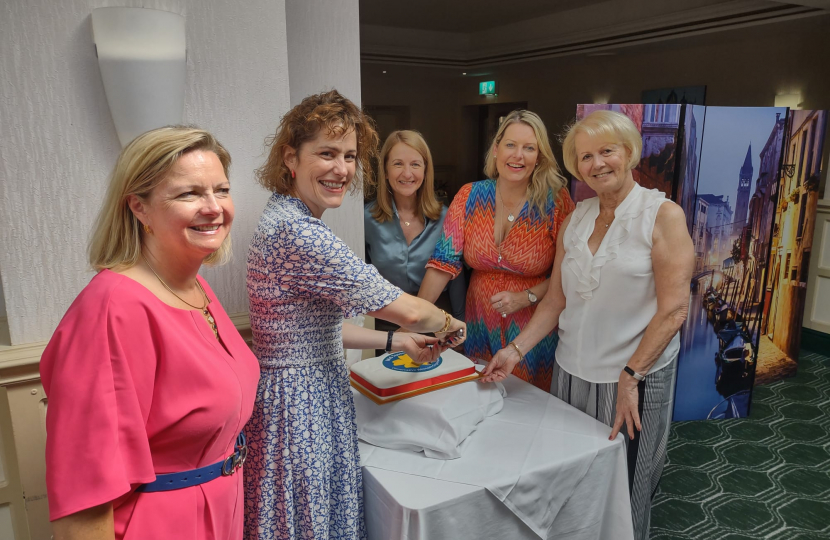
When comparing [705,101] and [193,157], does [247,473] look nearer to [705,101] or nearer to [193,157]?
[193,157]

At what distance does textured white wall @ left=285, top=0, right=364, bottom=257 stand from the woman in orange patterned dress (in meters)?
0.51

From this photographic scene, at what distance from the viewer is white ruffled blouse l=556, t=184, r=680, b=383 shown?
1.95 metres

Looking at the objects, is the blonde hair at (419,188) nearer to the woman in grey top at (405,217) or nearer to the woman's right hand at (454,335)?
the woman in grey top at (405,217)

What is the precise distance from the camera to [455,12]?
27.5ft

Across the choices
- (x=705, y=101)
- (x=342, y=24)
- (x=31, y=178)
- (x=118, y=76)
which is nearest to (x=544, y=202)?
(x=342, y=24)

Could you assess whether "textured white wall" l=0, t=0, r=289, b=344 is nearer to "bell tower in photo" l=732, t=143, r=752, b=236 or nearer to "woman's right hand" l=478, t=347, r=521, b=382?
"woman's right hand" l=478, t=347, r=521, b=382

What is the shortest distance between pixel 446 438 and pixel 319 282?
2.03ft

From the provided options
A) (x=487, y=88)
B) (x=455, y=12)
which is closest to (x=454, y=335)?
(x=455, y=12)

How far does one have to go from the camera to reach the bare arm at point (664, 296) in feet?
6.16

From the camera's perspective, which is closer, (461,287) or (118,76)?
(118,76)

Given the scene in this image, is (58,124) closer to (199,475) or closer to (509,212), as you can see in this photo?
(199,475)

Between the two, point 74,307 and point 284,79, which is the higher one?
point 284,79

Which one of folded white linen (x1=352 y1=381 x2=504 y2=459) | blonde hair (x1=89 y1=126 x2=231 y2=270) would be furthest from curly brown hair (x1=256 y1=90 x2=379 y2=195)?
folded white linen (x1=352 y1=381 x2=504 y2=459)

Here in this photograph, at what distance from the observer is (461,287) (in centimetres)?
280
